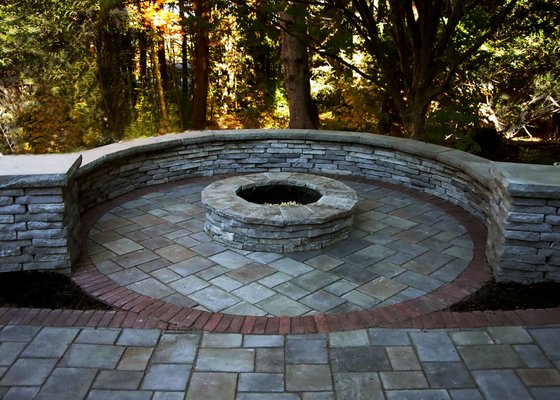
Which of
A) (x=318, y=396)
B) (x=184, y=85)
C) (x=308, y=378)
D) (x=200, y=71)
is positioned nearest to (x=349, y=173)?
(x=308, y=378)

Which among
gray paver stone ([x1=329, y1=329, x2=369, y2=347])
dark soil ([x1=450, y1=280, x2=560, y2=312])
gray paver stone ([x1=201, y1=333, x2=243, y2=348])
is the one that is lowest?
gray paver stone ([x1=201, y1=333, x2=243, y2=348])

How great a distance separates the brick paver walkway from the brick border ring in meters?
1.22

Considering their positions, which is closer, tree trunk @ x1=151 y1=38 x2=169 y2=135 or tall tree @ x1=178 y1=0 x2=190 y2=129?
tree trunk @ x1=151 y1=38 x2=169 y2=135

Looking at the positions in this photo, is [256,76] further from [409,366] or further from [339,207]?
[409,366]

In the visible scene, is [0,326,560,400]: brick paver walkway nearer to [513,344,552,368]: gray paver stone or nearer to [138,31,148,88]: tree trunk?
[513,344,552,368]: gray paver stone

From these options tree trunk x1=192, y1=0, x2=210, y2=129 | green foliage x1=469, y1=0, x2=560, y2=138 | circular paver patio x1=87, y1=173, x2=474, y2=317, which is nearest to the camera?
circular paver patio x1=87, y1=173, x2=474, y2=317

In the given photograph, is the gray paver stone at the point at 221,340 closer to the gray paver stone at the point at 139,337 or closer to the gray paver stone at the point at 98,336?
the gray paver stone at the point at 139,337

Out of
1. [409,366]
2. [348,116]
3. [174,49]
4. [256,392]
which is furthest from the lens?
[174,49]

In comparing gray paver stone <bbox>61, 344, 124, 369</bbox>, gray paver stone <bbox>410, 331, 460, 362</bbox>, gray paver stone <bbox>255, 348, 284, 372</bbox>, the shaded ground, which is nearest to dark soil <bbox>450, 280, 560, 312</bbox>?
the shaded ground

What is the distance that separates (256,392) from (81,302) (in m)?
1.42

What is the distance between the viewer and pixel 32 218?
335 centimetres

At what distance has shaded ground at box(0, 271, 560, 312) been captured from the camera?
3.10m

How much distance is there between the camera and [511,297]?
3242 millimetres

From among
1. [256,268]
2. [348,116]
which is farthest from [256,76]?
[256,268]
